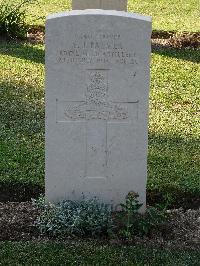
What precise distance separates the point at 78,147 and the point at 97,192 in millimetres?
455

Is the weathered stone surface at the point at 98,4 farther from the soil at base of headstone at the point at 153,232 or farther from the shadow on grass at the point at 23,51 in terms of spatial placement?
the soil at base of headstone at the point at 153,232

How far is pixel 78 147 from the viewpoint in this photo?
6660mm

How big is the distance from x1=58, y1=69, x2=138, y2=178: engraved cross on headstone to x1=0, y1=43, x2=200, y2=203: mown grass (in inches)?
30.3

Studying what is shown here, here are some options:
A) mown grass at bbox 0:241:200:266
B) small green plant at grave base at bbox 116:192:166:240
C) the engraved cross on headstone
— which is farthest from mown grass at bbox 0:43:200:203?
mown grass at bbox 0:241:200:266

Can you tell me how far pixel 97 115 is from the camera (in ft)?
21.6

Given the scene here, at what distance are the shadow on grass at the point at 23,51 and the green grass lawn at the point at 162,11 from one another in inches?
58.0

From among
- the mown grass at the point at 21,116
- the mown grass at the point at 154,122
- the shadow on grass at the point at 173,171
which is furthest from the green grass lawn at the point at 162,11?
the shadow on grass at the point at 173,171

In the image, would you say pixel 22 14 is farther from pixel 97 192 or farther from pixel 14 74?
pixel 97 192

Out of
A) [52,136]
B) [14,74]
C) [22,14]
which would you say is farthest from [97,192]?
[22,14]

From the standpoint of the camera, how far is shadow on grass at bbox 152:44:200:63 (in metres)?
12.5

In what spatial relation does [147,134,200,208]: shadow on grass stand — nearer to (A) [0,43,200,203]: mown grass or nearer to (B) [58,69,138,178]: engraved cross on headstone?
(A) [0,43,200,203]: mown grass

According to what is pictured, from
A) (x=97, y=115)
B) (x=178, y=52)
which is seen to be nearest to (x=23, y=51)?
(x=178, y=52)

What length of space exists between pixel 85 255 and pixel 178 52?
23.8ft

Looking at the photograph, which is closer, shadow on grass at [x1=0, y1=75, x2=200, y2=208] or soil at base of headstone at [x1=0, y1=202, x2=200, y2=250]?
soil at base of headstone at [x1=0, y1=202, x2=200, y2=250]
